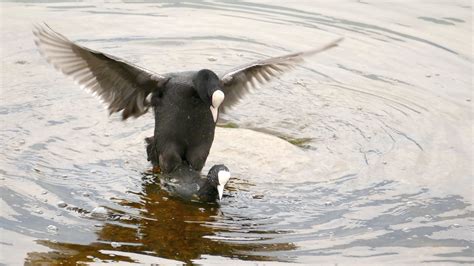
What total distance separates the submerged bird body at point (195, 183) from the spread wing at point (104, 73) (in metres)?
0.61

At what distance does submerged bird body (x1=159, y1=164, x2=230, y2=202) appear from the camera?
20.4 feet

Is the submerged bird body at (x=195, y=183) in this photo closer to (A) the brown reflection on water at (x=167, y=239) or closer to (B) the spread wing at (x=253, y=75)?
(A) the brown reflection on water at (x=167, y=239)

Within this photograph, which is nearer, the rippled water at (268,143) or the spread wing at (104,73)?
the rippled water at (268,143)

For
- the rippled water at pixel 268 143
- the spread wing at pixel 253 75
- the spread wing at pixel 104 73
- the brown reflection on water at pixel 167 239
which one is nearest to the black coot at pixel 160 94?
the spread wing at pixel 104 73

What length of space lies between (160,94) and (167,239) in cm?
151

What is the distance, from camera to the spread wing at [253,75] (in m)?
7.08

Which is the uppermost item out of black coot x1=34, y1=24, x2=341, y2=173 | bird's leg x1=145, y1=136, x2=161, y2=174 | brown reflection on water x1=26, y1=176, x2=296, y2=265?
black coot x1=34, y1=24, x2=341, y2=173

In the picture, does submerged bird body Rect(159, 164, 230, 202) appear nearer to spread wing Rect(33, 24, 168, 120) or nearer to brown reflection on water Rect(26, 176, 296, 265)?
brown reflection on water Rect(26, 176, 296, 265)

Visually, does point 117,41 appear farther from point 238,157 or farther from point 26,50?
point 238,157

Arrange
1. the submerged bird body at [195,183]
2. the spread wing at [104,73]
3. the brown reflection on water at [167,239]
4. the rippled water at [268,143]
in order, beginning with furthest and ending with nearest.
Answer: the spread wing at [104,73] → the submerged bird body at [195,183] → the rippled water at [268,143] → the brown reflection on water at [167,239]

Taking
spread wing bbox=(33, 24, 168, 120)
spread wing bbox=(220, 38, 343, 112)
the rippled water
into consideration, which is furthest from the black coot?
the rippled water

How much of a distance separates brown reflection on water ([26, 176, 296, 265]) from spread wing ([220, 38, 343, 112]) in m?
1.33

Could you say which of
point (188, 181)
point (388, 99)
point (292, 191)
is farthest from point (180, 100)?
point (388, 99)

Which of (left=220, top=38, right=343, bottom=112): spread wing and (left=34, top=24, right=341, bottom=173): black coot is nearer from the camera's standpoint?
(left=34, top=24, right=341, bottom=173): black coot
